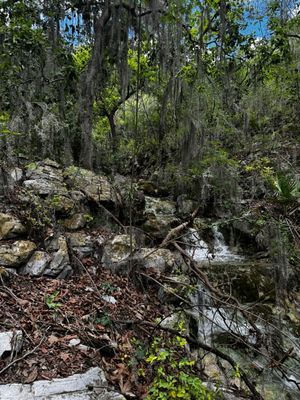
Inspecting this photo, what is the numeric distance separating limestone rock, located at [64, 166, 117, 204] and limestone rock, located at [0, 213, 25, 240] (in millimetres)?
1679

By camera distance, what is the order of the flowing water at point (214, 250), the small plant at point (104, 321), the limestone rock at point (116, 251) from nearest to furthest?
the small plant at point (104, 321) → the limestone rock at point (116, 251) → the flowing water at point (214, 250)

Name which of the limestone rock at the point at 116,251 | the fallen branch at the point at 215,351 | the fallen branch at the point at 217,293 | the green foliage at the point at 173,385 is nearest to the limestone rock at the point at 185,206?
the fallen branch at the point at 217,293

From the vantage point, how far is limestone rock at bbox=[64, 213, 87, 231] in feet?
14.2

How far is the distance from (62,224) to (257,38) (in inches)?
198

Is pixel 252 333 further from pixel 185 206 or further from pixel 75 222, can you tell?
pixel 185 206

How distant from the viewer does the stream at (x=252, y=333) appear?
2.82 meters

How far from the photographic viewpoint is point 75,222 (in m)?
4.45

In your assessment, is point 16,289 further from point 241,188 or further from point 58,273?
point 241,188

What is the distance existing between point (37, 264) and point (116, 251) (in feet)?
3.46

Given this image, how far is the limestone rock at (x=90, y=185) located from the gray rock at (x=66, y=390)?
3.39m

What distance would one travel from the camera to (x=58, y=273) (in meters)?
3.30

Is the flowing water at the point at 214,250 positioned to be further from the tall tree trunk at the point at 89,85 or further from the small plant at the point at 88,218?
the tall tree trunk at the point at 89,85

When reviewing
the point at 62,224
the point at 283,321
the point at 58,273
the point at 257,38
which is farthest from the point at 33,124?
the point at 283,321

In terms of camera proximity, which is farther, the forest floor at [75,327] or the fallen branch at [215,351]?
the fallen branch at [215,351]
